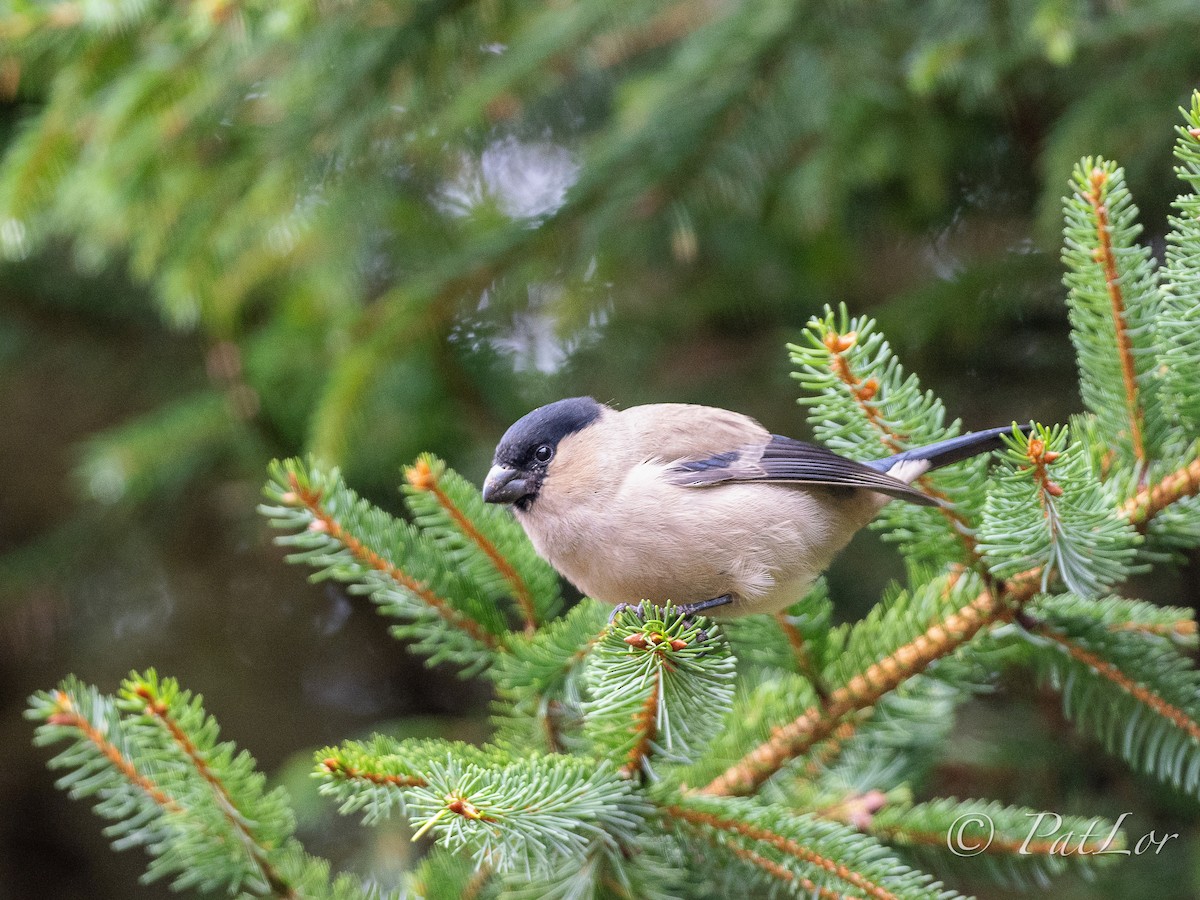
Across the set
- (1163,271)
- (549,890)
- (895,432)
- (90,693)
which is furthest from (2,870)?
(1163,271)

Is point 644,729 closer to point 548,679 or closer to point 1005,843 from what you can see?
point 548,679

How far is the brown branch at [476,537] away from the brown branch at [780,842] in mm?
515

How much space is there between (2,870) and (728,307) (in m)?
4.13

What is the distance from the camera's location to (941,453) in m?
1.85

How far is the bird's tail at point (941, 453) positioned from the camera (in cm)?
185

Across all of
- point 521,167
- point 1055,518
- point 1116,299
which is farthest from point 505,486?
point 521,167

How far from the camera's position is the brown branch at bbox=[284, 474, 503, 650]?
6.02 feet

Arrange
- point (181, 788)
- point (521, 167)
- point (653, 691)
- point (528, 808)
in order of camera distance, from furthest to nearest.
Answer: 1. point (521, 167)
2. point (181, 788)
3. point (653, 691)
4. point (528, 808)

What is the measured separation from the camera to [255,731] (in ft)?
15.8

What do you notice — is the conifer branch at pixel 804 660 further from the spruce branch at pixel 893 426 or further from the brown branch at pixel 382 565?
the brown branch at pixel 382 565

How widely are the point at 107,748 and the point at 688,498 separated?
1.19 metres

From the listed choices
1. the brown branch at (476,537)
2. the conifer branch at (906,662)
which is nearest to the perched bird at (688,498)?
the brown branch at (476,537)

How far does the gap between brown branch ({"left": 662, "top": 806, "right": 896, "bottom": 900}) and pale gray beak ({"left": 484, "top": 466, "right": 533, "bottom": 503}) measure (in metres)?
0.79

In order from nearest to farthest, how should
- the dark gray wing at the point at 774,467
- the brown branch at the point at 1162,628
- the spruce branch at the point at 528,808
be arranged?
1. the spruce branch at the point at 528,808
2. the brown branch at the point at 1162,628
3. the dark gray wing at the point at 774,467
